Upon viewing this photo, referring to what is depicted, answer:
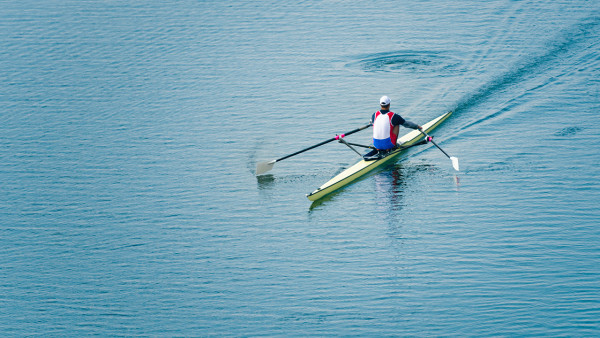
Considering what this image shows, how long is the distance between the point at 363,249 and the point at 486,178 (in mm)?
5613

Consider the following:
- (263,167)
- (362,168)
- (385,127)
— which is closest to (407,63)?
(385,127)

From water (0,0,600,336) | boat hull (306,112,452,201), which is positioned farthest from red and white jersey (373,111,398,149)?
water (0,0,600,336)

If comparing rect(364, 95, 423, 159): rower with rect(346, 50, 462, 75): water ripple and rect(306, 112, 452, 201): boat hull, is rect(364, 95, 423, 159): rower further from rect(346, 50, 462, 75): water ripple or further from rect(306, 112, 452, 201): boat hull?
rect(346, 50, 462, 75): water ripple

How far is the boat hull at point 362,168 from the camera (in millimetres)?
22547

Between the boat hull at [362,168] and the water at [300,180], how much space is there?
1.09 ft

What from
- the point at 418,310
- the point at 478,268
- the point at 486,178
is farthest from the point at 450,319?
the point at 486,178

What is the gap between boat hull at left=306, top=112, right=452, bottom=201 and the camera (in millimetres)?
22547

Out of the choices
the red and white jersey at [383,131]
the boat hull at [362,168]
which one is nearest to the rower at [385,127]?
the red and white jersey at [383,131]

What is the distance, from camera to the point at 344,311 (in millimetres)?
17688

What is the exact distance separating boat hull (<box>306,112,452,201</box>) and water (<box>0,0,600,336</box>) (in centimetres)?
33

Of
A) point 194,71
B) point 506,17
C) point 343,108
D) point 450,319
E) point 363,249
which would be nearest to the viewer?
point 450,319

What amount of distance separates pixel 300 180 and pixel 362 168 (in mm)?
2060

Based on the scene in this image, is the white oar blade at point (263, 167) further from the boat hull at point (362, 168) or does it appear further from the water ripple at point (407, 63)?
the water ripple at point (407, 63)

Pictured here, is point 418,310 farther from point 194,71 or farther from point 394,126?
point 194,71
